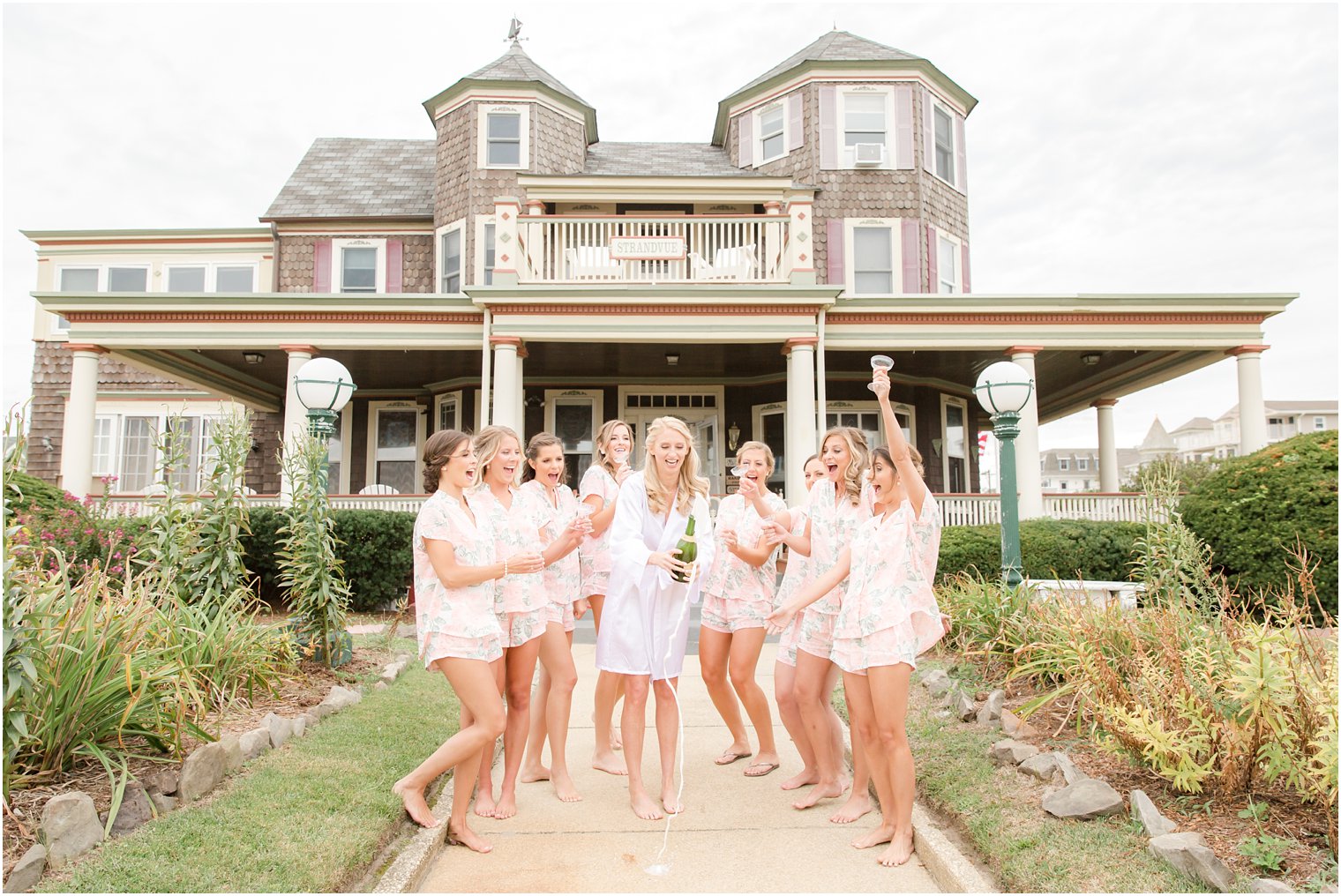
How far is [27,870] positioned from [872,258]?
15.8 metres

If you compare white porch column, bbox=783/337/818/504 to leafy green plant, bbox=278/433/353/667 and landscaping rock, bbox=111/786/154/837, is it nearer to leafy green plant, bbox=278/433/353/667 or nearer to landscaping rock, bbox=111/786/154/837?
leafy green plant, bbox=278/433/353/667

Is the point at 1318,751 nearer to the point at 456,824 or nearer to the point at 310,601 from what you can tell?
the point at 456,824

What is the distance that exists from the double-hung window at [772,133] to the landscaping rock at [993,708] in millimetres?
14249

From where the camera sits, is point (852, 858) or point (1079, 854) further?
point (852, 858)

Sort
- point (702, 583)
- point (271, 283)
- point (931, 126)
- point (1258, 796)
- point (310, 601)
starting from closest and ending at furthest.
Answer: point (1258, 796) → point (702, 583) → point (310, 601) → point (931, 126) → point (271, 283)

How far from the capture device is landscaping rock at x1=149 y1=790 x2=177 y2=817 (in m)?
3.48

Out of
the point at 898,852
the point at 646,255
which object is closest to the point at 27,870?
the point at 898,852

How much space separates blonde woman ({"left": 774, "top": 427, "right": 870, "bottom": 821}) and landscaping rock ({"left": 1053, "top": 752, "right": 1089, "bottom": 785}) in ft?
3.04

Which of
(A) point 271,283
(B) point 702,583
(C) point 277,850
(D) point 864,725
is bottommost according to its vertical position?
(C) point 277,850

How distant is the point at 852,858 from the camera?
3637 millimetres

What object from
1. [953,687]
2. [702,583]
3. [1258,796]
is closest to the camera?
[1258,796]

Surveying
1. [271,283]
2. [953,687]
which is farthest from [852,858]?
[271,283]

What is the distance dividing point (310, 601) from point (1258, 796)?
5.62m

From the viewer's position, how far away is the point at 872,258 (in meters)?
16.4
